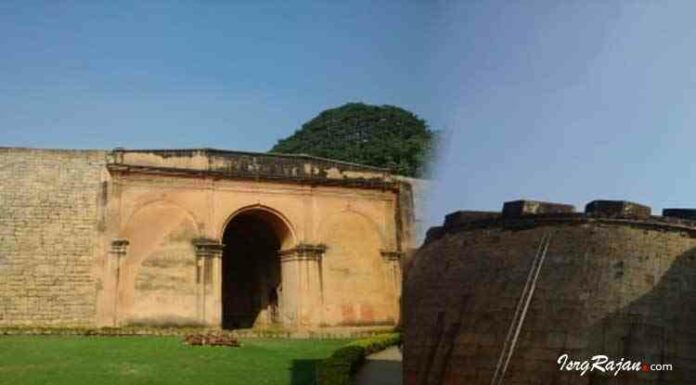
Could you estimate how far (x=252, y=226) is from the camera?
27.1 m

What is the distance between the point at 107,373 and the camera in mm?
13398

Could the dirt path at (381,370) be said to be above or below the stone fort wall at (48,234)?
below

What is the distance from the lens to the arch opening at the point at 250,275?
2655cm

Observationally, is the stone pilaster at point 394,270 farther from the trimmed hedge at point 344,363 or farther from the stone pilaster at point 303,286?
the trimmed hedge at point 344,363

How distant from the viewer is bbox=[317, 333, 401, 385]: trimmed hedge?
40.7 ft

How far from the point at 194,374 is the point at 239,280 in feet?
44.9

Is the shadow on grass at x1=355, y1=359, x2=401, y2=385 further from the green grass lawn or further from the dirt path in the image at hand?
the green grass lawn

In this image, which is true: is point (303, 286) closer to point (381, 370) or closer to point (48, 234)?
point (48, 234)

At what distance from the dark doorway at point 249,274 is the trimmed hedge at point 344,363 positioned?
9.03 metres

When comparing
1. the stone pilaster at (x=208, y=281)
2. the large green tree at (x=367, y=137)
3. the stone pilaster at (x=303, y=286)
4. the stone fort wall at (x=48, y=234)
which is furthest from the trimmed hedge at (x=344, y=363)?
the large green tree at (x=367, y=137)

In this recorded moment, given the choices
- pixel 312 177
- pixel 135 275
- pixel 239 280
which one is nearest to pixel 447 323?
pixel 135 275

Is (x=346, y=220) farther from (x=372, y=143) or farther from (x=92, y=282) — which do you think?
(x=372, y=143)

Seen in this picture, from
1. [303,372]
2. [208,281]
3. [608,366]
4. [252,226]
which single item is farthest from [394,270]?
[608,366]

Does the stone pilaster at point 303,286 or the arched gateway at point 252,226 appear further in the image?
the stone pilaster at point 303,286
